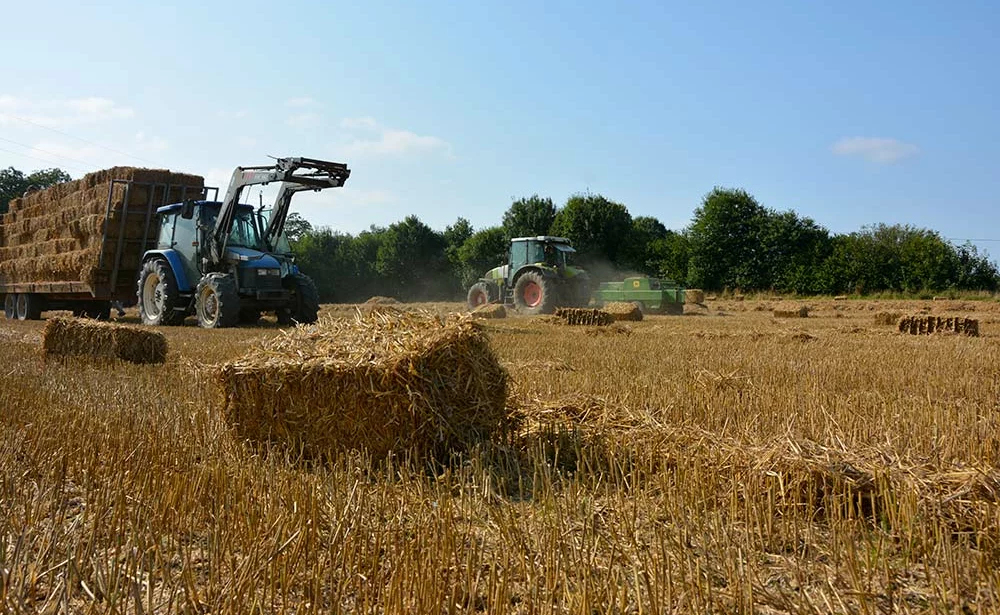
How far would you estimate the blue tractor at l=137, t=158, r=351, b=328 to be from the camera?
1305cm

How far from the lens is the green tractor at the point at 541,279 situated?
19781 millimetres

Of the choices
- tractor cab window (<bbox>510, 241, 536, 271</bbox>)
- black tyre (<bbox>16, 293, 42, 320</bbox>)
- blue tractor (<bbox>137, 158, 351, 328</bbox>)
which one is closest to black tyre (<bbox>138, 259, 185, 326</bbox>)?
blue tractor (<bbox>137, 158, 351, 328</bbox>)

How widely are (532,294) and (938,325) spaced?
10012mm

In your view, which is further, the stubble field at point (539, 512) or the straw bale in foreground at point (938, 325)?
the straw bale in foreground at point (938, 325)

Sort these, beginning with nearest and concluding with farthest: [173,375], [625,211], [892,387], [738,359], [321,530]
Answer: [321,530]
[892,387]
[173,375]
[738,359]
[625,211]

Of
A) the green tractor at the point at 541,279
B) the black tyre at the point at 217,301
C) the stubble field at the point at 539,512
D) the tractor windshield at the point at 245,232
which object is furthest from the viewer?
the green tractor at the point at 541,279

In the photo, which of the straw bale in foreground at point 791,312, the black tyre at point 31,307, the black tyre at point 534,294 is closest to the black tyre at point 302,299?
the black tyre at point 534,294

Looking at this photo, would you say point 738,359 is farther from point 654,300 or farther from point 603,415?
point 654,300

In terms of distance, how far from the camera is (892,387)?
6082 millimetres

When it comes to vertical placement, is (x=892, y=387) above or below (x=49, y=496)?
above

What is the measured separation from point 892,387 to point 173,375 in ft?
20.2

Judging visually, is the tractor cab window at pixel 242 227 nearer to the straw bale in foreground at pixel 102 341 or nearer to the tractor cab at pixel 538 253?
the straw bale in foreground at pixel 102 341

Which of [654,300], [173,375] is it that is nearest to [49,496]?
[173,375]

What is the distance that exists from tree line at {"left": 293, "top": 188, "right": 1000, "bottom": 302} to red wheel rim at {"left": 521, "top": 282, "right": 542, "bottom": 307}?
643 inches
